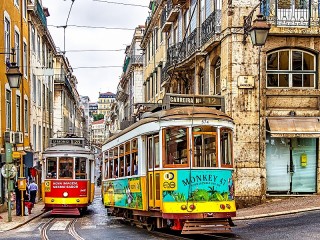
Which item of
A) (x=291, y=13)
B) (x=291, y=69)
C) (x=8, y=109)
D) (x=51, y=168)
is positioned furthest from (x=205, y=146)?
(x=8, y=109)

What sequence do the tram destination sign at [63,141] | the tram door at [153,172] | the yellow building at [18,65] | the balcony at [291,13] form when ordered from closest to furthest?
the tram door at [153,172] → the balcony at [291,13] → the tram destination sign at [63,141] → the yellow building at [18,65]

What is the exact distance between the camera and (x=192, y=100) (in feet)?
53.8

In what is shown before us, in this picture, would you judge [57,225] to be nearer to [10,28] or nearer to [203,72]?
[203,72]

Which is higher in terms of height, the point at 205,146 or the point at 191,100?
the point at 191,100

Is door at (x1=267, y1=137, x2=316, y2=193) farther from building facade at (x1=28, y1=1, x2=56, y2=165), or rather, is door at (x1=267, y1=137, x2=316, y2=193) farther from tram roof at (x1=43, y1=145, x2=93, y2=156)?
building facade at (x1=28, y1=1, x2=56, y2=165)

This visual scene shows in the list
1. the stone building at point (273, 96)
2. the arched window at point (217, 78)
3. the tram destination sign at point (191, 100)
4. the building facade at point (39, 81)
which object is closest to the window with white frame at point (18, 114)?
the building facade at point (39, 81)

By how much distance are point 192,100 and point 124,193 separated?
160 inches

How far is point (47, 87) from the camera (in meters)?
49.3

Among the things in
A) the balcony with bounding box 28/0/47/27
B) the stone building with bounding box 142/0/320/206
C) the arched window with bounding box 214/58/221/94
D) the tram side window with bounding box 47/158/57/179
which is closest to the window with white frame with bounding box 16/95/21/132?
the balcony with bounding box 28/0/47/27

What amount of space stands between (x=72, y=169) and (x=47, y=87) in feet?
80.6

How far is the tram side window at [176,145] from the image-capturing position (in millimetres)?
14867

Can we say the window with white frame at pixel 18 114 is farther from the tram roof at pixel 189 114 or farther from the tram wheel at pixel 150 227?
the tram roof at pixel 189 114

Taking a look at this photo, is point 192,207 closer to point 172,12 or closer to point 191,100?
point 191,100

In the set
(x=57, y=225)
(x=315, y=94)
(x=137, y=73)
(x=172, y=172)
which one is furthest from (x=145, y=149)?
(x=137, y=73)
